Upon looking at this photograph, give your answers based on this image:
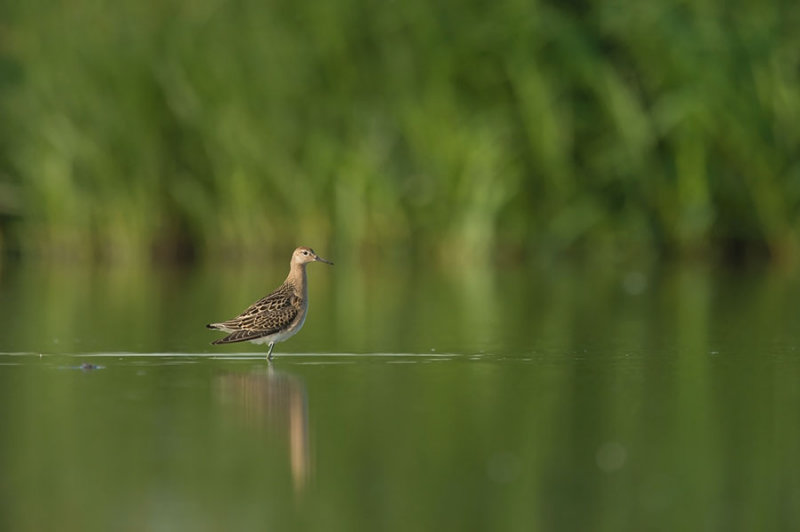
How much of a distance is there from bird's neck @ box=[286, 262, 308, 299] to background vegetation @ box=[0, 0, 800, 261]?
716 centimetres

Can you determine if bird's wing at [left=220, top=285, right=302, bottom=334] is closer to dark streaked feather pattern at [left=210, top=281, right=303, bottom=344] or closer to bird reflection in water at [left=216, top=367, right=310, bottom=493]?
dark streaked feather pattern at [left=210, top=281, right=303, bottom=344]

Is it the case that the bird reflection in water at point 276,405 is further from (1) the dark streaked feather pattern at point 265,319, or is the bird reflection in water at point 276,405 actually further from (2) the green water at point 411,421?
(1) the dark streaked feather pattern at point 265,319

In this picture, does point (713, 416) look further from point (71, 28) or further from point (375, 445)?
point (71, 28)

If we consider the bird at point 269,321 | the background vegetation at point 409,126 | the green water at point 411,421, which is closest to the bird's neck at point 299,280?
the bird at point 269,321

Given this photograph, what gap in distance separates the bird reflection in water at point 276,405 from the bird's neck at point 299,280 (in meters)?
0.91

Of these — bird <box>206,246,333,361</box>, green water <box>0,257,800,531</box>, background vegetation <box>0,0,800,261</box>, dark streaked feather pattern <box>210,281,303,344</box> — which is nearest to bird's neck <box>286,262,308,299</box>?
bird <box>206,246,333,361</box>

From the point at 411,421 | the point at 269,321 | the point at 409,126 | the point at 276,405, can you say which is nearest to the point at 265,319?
the point at 269,321

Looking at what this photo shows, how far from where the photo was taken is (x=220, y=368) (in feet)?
26.1

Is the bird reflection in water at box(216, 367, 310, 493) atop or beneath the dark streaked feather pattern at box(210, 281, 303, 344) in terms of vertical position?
beneath

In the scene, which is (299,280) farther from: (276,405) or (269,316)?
(276,405)

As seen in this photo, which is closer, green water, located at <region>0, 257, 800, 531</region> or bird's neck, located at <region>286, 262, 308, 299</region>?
green water, located at <region>0, 257, 800, 531</region>

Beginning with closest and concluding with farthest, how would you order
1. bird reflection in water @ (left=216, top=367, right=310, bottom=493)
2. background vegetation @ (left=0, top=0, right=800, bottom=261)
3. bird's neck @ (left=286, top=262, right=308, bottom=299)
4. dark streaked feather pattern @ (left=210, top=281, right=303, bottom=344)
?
bird reflection in water @ (left=216, top=367, right=310, bottom=493)
dark streaked feather pattern @ (left=210, top=281, right=303, bottom=344)
bird's neck @ (left=286, top=262, right=308, bottom=299)
background vegetation @ (left=0, top=0, right=800, bottom=261)

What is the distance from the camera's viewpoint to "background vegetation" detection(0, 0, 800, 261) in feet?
51.2

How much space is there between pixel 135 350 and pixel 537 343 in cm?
224
